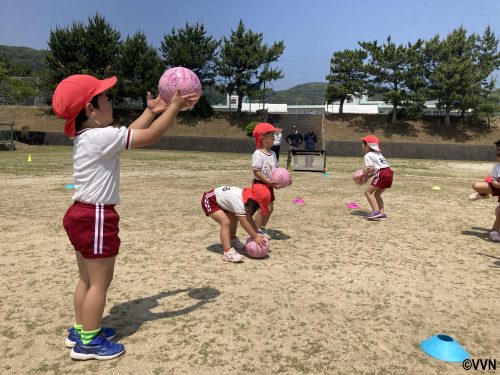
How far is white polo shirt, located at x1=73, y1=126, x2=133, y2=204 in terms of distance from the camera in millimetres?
2857

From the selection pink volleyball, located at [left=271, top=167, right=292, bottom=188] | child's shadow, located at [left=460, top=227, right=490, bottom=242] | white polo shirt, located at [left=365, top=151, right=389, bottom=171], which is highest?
white polo shirt, located at [left=365, top=151, right=389, bottom=171]

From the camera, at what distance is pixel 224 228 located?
5332mm

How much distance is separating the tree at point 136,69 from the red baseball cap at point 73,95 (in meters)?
39.8

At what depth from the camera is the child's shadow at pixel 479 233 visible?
687 centimetres

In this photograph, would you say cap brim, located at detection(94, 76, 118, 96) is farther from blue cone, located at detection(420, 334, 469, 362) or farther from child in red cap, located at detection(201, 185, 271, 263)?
blue cone, located at detection(420, 334, 469, 362)

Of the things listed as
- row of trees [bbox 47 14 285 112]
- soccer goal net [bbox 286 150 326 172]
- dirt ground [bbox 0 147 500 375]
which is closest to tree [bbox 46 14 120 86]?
row of trees [bbox 47 14 285 112]

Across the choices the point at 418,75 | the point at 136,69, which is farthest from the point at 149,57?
the point at 418,75

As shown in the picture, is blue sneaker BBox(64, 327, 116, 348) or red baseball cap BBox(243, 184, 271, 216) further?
red baseball cap BBox(243, 184, 271, 216)

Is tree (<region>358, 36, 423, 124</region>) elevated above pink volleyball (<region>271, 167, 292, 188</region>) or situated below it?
above

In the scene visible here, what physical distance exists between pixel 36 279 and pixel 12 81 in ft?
Result: 139

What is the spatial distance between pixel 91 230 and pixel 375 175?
250 inches

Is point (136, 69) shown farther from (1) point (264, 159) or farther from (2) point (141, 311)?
(2) point (141, 311)

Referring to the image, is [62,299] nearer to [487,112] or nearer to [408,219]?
[408,219]

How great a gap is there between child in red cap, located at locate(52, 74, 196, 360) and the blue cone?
2.31m
